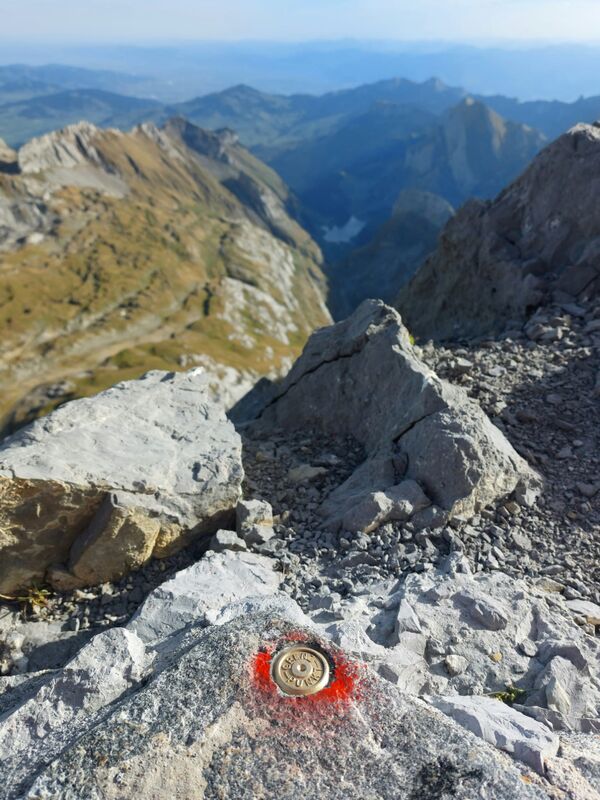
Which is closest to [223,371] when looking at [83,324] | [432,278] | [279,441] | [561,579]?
[83,324]

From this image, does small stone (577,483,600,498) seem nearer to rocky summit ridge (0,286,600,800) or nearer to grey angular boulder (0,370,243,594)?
rocky summit ridge (0,286,600,800)

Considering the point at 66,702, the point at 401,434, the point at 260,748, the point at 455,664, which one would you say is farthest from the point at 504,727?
the point at 401,434

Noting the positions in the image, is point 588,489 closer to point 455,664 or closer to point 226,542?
point 455,664

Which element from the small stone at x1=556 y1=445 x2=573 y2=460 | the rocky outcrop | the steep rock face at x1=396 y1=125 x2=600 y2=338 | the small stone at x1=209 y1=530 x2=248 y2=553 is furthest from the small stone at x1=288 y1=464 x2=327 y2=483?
the steep rock face at x1=396 y1=125 x2=600 y2=338

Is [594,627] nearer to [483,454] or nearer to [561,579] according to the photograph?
[561,579]

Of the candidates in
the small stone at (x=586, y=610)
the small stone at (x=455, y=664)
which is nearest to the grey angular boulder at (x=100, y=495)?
the small stone at (x=455, y=664)

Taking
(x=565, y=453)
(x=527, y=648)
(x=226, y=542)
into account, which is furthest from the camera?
(x=565, y=453)

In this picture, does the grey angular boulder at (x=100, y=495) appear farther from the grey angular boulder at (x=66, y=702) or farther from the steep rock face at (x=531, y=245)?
the steep rock face at (x=531, y=245)
